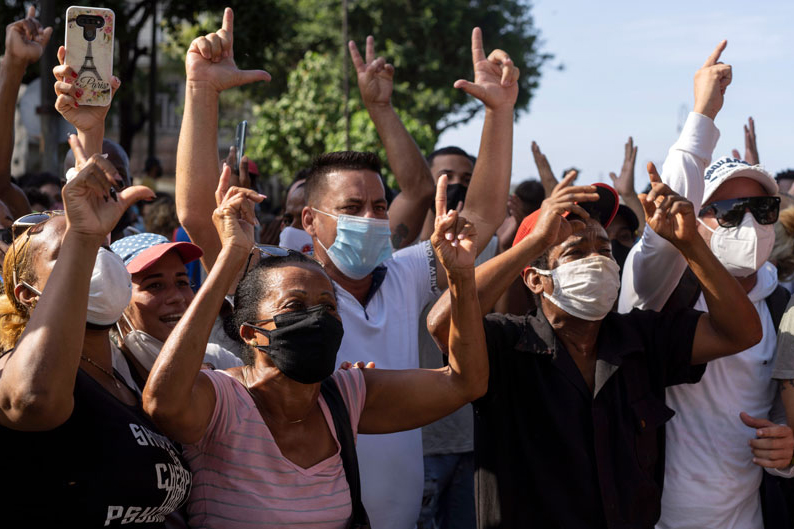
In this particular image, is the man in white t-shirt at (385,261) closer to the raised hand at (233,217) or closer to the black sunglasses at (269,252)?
the black sunglasses at (269,252)

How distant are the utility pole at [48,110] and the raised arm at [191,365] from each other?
222 inches

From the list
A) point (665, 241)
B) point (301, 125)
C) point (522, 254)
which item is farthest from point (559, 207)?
point (301, 125)

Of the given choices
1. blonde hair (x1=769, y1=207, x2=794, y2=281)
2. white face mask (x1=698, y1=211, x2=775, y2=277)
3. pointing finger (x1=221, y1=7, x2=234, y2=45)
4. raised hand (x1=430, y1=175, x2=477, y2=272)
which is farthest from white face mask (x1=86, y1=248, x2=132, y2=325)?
blonde hair (x1=769, y1=207, x2=794, y2=281)

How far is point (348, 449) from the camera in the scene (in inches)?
121

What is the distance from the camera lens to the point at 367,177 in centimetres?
424

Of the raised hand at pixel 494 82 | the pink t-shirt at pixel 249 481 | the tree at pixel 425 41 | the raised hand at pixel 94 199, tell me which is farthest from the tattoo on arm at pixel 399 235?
the tree at pixel 425 41

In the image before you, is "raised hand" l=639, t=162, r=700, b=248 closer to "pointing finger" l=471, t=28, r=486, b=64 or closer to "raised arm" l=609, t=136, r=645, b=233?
"pointing finger" l=471, t=28, r=486, b=64

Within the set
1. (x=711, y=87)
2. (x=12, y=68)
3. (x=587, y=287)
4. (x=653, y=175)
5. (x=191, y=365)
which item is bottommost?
(x=191, y=365)

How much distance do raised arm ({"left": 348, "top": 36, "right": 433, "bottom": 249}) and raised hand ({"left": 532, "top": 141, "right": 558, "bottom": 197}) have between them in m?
1.40

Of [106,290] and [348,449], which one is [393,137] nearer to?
[348,449]

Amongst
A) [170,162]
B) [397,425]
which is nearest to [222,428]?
[397,425]

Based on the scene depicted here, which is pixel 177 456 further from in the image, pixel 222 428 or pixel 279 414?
pixel 279 414

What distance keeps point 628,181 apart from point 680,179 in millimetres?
3316

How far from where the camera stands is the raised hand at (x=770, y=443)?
355 cm
